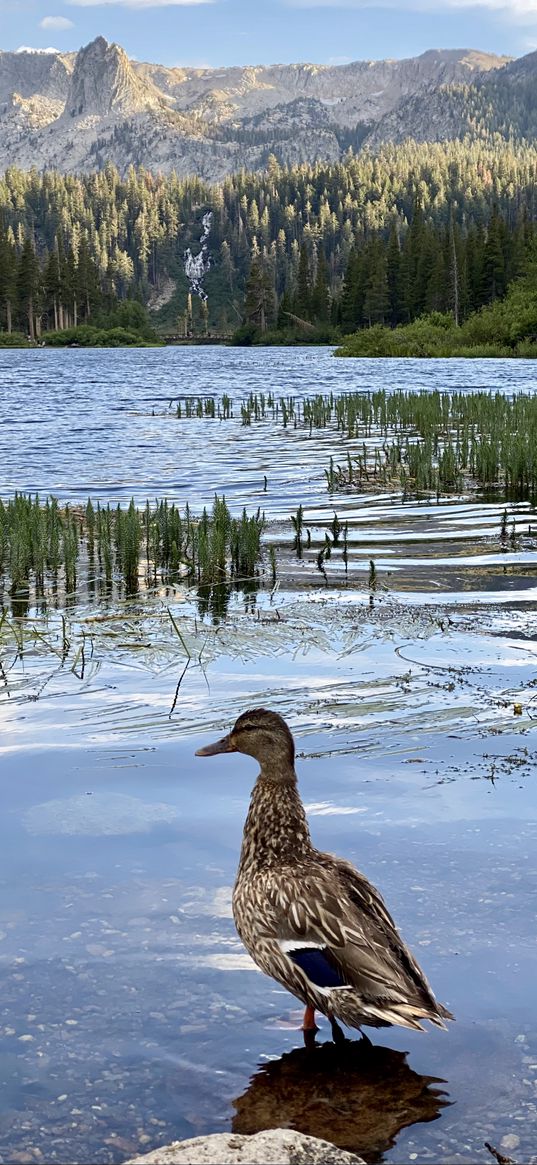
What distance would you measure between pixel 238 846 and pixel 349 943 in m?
2.01

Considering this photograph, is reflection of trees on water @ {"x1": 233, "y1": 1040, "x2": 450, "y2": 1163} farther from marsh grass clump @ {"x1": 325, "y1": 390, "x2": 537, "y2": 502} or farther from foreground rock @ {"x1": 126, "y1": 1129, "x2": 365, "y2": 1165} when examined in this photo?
marsh grass clump @ {"x1": 325, "y1": 390, "x2": 537, "y2": 502}

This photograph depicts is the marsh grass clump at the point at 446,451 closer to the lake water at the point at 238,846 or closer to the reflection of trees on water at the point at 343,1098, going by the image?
the lake water at the point at 238,846

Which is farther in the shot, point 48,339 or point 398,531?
point 48,339

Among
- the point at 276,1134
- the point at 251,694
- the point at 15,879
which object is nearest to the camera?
the point at 276,1134

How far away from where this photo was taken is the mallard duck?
4.34 m

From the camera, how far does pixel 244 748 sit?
17.8ft

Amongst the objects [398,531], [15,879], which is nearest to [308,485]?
[398,531]

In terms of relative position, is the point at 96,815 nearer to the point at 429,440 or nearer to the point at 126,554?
the point at 126,554

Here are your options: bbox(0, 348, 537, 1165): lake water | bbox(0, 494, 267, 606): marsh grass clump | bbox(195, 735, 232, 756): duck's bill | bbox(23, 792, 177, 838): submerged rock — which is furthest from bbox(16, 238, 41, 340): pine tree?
bbox(195, 735, 232, 756): duck's bill

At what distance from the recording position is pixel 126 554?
43.6 feet

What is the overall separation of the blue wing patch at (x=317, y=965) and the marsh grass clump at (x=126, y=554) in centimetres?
786

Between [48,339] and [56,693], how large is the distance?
149 m

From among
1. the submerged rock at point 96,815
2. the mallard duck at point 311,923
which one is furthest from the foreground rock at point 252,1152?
the submerged rock at point 96,815

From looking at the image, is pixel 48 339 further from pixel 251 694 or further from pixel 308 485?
pixel 251 694
